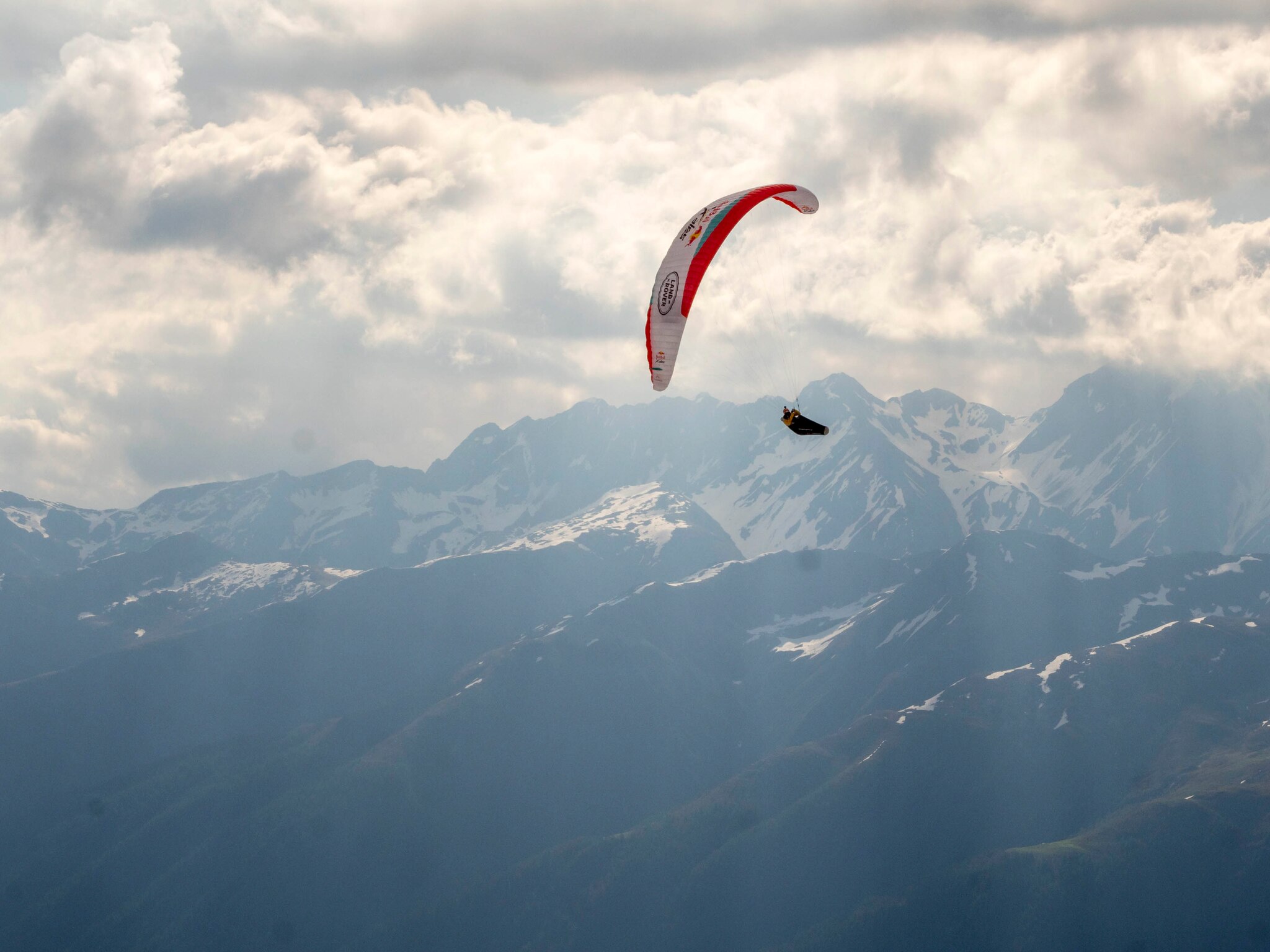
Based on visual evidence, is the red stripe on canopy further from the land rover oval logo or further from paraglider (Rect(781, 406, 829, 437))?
paraglider (Rect(781, 406, 829, 437))

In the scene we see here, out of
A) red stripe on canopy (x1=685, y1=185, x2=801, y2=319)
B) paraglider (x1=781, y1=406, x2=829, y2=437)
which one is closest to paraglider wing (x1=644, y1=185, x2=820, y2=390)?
red stripe on canopy (x1=685, y1=185, x2=801, y2=319)

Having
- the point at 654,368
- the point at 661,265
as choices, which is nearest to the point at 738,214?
the point at 661,265

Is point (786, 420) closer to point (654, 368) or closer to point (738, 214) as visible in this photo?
point (654, 368)

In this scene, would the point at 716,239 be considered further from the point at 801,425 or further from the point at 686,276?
the point at 801,425

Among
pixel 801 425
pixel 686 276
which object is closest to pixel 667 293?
pixel 686 276

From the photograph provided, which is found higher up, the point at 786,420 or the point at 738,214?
the point at 738,214
